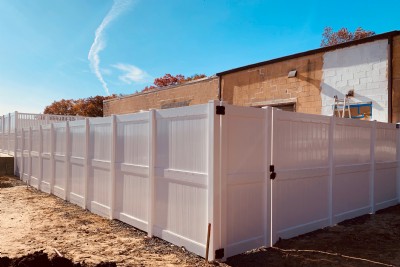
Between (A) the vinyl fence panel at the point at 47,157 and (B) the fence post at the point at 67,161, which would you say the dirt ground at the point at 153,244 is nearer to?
(B) the fence post at the point at 67,161

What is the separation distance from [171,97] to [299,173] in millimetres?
12908

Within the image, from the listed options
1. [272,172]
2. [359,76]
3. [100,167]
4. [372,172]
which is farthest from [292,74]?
[100,167]

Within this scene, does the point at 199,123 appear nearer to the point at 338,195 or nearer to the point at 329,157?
the point at 329,157

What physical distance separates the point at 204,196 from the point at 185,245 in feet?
3.01

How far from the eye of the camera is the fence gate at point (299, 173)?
17.6 feet

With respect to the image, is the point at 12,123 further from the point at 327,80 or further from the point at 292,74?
the point at 327,80

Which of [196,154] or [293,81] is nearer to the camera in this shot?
[196,154]

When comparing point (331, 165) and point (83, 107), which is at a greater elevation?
point (83, 107)

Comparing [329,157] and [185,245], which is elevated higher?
[329,157]

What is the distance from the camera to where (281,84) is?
38.2 ft

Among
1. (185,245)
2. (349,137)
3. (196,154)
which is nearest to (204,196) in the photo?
(196,154)

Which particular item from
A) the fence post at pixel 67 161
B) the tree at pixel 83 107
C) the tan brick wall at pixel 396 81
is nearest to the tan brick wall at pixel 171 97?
the fence post at pixel 67 161

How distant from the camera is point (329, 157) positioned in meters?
6.47

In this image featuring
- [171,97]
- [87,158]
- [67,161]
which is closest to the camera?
[87,158]
